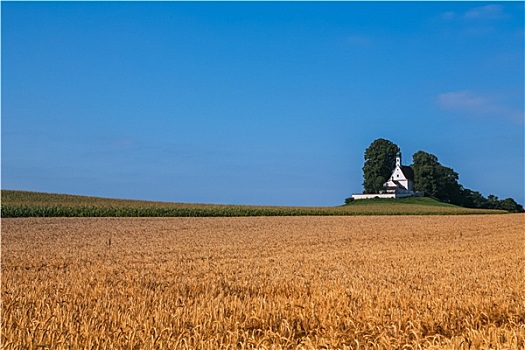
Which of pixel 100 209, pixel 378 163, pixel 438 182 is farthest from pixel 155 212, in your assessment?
pixel 438 182

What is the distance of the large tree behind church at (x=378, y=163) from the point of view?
10500 cm

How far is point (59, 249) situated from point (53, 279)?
7.93 metres

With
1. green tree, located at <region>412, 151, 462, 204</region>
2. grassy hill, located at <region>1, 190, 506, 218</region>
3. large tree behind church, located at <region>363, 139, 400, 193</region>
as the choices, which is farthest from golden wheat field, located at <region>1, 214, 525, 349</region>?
green tree, located at <region>412, 151, 462, 204</region>

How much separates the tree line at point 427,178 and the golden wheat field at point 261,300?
89.5 metres

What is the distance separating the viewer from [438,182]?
106 metres

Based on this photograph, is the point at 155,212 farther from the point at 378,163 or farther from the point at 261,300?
the point at 378,163

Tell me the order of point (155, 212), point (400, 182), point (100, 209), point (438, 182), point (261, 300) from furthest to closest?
point (400, 182)
point (438, 182)
point (155, 212)
point (100, 209)
point (261, 300)

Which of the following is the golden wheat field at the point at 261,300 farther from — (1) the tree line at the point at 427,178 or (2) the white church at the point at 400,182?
(1) the tree line at the point at 427,178

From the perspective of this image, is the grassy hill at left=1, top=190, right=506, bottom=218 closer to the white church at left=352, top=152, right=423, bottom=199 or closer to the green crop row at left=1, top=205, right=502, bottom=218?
the green crop row at left=1, top=205, right=502, bottom=218

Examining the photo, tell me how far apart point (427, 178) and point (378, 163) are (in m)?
9.13

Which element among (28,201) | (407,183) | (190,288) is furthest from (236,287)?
(407,183)

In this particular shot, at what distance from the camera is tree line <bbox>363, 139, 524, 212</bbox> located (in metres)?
106

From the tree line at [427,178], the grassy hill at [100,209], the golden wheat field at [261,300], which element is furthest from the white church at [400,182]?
the golden wheat field at [261,300]

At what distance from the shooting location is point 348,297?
29.5ft
